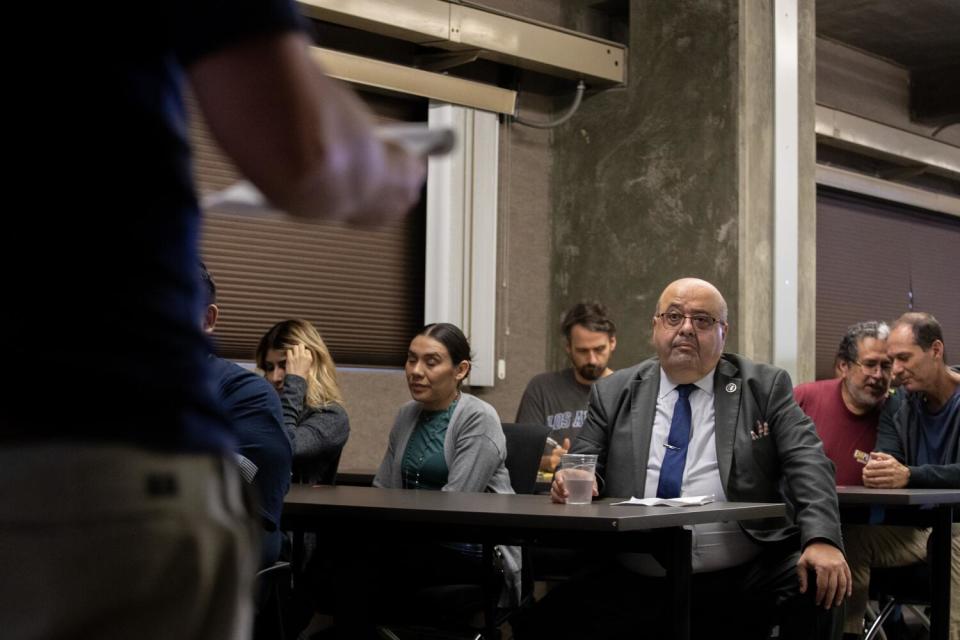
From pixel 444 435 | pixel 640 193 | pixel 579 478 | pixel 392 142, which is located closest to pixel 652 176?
pixel 640 193

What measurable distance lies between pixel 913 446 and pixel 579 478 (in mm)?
2145

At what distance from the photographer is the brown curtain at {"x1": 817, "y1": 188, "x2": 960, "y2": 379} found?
361 inches

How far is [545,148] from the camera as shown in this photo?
7.21 meters

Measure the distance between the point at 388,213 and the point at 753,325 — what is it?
5642mm

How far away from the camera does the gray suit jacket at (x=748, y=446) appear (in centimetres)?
355

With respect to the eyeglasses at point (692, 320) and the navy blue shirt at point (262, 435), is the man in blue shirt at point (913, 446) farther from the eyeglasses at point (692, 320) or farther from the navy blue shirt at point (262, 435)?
the navy blue shirt at point (262, 435)

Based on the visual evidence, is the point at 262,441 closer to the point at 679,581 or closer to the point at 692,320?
the point at 679,581

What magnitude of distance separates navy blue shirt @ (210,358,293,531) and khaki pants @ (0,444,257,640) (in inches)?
88.7

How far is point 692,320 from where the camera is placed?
383 centimetres

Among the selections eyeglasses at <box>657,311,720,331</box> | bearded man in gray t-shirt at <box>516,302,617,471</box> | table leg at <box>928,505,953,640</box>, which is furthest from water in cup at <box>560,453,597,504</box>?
bearded man in gray t-shirt at <box>516,302,617,471</box>

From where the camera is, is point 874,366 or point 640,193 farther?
point 640,193

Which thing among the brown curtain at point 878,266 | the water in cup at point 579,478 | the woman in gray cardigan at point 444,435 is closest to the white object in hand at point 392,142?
the water in cup at point 579,478

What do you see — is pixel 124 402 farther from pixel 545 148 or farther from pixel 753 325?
pixel 545 148

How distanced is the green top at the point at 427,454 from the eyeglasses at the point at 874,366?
1.82m
